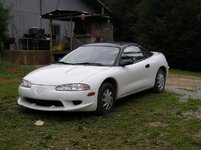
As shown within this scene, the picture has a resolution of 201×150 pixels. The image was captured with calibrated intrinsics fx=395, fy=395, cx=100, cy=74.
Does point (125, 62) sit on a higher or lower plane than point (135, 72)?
higher

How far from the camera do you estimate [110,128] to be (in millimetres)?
6680

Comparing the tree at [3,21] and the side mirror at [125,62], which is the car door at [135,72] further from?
the tree at [3,21]

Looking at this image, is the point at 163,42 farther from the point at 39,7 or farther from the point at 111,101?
the point at 111,101

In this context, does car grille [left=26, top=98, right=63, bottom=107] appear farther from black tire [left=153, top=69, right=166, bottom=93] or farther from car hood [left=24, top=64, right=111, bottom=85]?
black tire [left=153, top=69, right=166, bottom=93]

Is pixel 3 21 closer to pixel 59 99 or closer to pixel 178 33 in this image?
pixel 59 99

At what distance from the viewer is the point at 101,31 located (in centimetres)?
2492

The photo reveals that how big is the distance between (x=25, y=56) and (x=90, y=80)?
13.9 metres

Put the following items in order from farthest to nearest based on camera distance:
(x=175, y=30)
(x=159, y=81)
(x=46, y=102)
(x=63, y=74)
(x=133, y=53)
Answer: (x=175, y=30)
(x=159, y=81)
(x=133, y=53)
(x=63, y=74)
(x=46, y=102)

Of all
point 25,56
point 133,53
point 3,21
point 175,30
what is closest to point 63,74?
point 133,53

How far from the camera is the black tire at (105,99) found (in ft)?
24.4

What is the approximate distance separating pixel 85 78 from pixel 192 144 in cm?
243

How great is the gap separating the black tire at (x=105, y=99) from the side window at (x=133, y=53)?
118 cm

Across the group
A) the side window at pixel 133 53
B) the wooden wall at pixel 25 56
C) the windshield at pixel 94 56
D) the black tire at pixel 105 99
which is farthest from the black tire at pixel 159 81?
the wooden wall at pixel 25 56

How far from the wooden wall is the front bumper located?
519 inches
